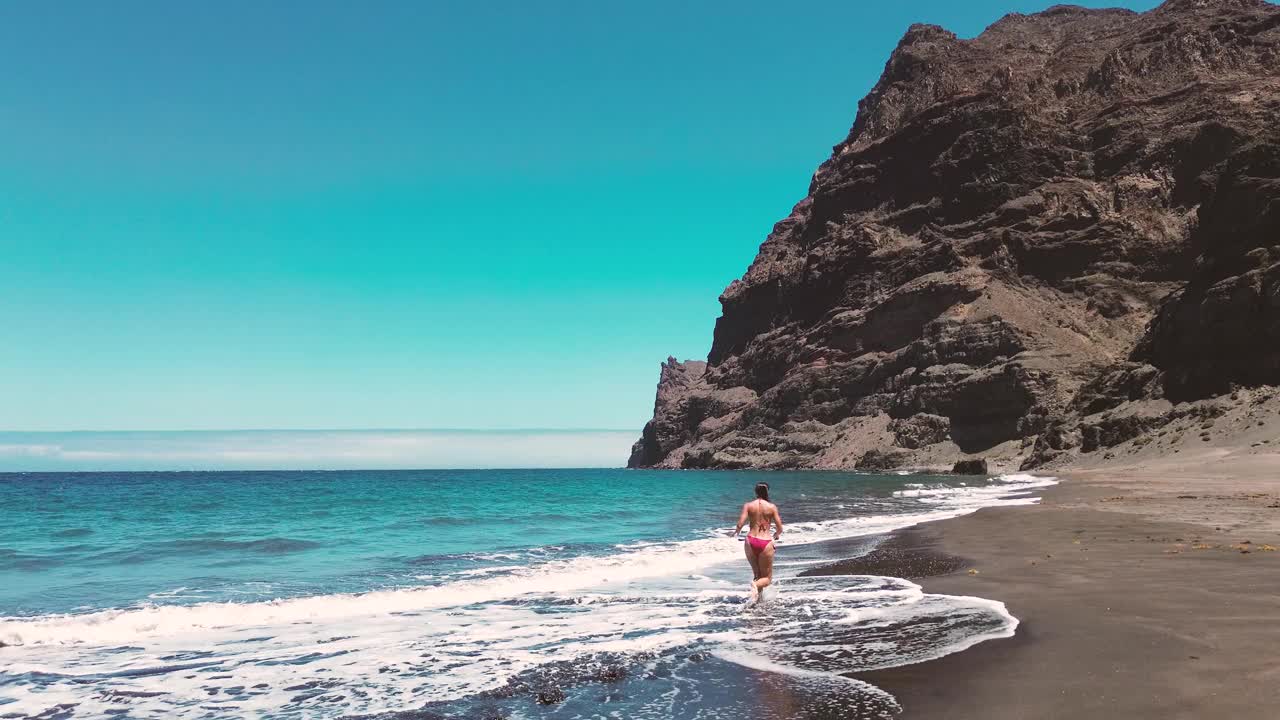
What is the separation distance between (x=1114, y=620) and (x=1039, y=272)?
493 feet

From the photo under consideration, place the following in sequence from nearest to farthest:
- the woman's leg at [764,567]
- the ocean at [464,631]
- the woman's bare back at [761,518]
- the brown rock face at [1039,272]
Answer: the ocean at [464,631]
the woman's leg at [764,567]
the woman's bare back at [761,518]
the brown rock face at [1039,272]

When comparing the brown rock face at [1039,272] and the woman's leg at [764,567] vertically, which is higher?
the brown rock face at [1039,272]

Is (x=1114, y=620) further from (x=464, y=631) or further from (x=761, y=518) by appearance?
(x=464, y=631)

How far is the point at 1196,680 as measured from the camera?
22.7ft

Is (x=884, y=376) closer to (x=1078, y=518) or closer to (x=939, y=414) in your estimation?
(x=939, y=414)

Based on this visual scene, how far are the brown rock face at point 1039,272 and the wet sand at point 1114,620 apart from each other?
204ft

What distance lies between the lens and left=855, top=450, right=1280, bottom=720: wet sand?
6660mm

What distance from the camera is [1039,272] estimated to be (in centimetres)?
14462

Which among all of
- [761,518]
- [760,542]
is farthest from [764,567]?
[761,518]

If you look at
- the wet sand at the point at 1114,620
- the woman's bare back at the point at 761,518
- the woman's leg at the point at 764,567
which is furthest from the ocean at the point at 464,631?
the woman's bare back at the point at 761,518

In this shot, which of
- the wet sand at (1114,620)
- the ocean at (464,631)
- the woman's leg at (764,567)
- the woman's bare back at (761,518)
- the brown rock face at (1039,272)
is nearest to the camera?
the wet sand at (1114,620)

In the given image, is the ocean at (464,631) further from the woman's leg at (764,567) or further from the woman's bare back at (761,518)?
the woman's bare back at (761,518)

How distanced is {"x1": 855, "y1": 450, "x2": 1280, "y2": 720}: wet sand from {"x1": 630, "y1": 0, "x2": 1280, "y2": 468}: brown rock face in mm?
62312

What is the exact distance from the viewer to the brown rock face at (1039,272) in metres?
79.5
